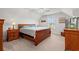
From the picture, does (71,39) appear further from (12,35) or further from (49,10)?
(12,35)

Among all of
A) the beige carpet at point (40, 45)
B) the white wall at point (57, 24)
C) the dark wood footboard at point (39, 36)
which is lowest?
the beige carpet at point (40, 45)

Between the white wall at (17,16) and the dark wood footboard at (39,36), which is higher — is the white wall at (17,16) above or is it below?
above

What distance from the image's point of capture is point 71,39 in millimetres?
2344

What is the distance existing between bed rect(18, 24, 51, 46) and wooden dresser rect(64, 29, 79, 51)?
274mm

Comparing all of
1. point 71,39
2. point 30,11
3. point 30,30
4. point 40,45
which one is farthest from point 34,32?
point 71,39

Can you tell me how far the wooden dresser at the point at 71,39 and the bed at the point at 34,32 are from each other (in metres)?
0.27

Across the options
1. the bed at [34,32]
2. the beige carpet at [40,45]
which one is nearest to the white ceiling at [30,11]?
the bed at [34,32]

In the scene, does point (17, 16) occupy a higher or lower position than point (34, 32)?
higher

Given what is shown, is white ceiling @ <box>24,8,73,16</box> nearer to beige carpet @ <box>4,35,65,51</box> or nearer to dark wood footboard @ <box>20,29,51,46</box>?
dark wood footboard @ <box>20,29,51,46</box>

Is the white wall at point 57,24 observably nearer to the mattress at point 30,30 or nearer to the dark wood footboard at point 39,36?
the dark wood footboard at point 39,36

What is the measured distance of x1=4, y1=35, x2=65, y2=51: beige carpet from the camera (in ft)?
7.61

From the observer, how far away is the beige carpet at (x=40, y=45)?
7.61 feet

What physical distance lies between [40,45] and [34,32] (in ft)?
0.71
